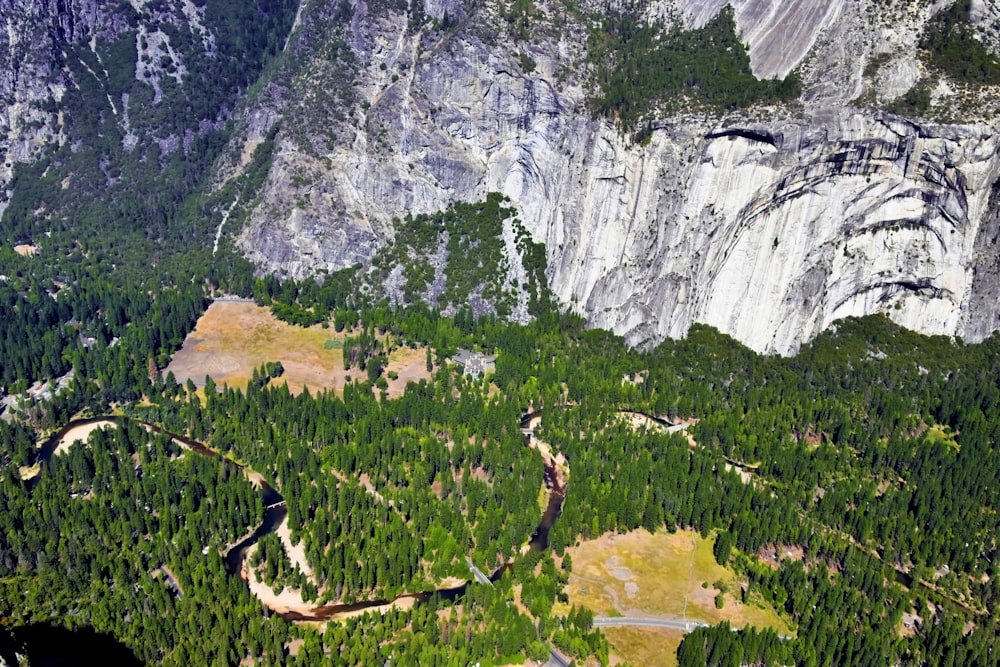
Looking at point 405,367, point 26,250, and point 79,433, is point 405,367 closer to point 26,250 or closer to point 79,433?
point 79,433

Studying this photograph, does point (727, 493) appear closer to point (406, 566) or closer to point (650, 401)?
point (650, 401)

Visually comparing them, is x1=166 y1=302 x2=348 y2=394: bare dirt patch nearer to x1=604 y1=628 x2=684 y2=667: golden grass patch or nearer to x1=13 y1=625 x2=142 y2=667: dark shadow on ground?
x1=13 y1=625 x2=142 y2=667: dark shadow on ground

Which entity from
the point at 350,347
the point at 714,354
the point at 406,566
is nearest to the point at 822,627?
the point at 406,566

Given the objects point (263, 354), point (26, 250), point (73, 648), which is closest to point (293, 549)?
point (73, 648)

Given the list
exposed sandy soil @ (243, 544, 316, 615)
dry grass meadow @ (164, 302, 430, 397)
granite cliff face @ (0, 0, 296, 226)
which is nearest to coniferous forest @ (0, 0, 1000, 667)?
exposed sandy soil @ (243, 544, 316, 615)

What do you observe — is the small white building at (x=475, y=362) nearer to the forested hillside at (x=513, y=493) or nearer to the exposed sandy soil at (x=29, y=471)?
the forested hillside at (x=513, y=493)
